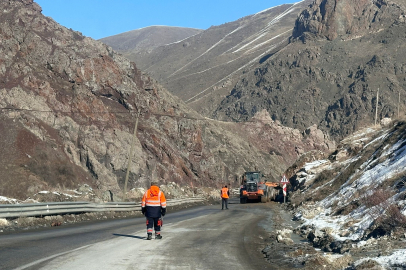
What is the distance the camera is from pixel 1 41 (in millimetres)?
49406

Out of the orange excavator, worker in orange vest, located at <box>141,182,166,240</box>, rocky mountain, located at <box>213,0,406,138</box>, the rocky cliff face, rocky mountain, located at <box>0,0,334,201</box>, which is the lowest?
the orange excavator

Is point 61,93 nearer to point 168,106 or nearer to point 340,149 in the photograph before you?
point 168,106

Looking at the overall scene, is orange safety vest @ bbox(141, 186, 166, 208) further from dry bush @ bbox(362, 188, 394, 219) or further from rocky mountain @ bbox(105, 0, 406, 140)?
rocky mountain @ bbox(105, 0, 406, 140)

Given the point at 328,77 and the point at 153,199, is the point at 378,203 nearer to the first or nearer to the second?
the point at 153,199

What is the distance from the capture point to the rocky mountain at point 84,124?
41344 mm

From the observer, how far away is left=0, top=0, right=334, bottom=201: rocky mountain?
41344 mm

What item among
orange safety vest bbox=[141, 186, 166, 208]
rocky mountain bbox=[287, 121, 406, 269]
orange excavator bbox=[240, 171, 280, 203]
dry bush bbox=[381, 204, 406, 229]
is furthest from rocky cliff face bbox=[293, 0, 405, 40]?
orange safety vest bbox=[141, 186, 166, 208]

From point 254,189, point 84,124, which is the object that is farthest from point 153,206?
point 84,124

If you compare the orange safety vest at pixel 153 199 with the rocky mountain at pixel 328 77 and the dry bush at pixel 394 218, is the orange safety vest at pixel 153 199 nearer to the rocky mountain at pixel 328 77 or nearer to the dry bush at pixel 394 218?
the dry bush at pixel 394 218

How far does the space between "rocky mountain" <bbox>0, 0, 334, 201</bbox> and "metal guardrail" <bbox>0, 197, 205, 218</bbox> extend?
5.51 meters

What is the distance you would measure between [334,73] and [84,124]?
87.3m

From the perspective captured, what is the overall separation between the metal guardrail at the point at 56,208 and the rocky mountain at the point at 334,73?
278 ft

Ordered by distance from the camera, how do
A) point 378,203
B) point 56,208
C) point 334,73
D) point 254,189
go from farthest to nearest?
point 334,73, point 254,189, point 56,208, point 378,203

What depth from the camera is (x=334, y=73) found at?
122m
